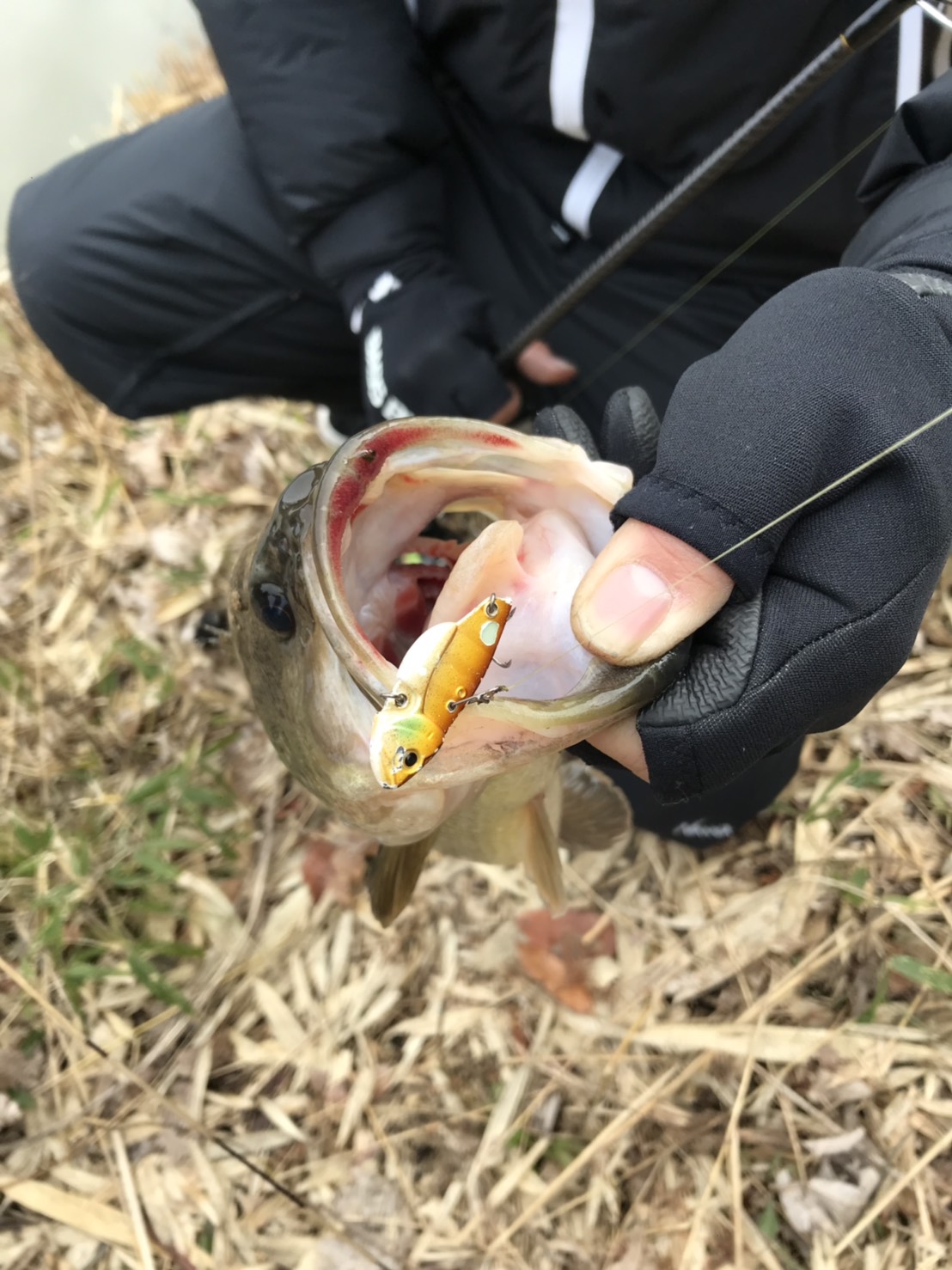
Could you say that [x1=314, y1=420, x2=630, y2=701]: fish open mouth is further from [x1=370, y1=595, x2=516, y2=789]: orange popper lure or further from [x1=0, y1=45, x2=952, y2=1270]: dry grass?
[x1=0, y1=45, x2=952, y2=1270]: dry grass

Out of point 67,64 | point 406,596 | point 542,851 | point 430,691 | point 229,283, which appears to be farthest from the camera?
point 67,64

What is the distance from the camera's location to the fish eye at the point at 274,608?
127 cm

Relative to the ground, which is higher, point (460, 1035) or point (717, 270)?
point (717, 270)

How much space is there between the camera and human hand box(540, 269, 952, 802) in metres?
1.09

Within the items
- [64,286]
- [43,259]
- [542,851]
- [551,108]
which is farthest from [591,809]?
[43,259]

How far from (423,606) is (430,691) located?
527 mm

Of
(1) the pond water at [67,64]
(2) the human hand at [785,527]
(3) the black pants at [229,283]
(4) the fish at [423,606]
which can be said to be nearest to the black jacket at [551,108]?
(3) the black pants at [229,283]

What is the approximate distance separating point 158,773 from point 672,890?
1494mm

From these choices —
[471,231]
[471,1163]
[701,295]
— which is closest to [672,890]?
[471,1163]

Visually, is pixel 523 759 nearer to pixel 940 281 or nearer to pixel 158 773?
pixel 940 281

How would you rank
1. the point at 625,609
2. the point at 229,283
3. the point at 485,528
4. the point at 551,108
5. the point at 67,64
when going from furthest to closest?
the point at 67,64 < the point at 229,283 < the point at 551,108 < the point at 485,528 < the point at 625,609

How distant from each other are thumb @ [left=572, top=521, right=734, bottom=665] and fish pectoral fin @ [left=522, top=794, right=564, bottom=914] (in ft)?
2.19

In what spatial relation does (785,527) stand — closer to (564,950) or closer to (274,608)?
(274,608)

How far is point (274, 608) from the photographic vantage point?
4.21 feet
